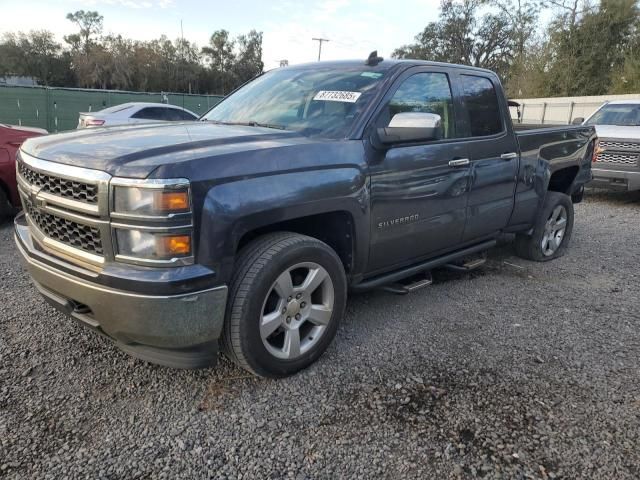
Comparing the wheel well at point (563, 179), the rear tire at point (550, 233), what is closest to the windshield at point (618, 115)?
the wheel well at point (563, 179)

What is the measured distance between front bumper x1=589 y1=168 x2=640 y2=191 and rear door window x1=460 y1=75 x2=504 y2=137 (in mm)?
5644

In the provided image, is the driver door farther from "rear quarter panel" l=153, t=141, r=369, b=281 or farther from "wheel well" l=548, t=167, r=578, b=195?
"wheel well" l=548, t=167, r=578, b=195

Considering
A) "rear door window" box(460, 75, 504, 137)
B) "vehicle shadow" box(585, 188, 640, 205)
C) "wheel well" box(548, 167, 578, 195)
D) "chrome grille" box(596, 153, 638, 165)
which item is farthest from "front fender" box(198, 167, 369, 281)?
"vehicle shadow" box(585, 188, 640, 205)

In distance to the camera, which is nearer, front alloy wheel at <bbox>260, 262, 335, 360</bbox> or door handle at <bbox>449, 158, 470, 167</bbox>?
front alloy wheel at <bbox>260, 262, 335, 360</bbox>

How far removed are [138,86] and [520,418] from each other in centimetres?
6770

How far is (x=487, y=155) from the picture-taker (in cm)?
404

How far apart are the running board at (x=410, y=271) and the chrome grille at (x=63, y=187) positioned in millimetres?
1721

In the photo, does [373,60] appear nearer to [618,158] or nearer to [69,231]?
[69,231]

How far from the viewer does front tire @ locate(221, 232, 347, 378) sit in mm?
2566

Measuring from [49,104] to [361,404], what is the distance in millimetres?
19911

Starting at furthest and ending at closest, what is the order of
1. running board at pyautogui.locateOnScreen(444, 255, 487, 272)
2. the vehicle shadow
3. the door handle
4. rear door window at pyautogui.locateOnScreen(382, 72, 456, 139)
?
the vehicle shadow, running board at pyautogui.locateOnScreen(444, 255, 487, 272), the door handle, rear door window at pyautogui.locateOnScreen(382, 72, 456, 139)

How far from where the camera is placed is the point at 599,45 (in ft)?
110

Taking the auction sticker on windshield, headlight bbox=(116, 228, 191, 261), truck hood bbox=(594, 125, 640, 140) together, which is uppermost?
the auction sticker on windshield

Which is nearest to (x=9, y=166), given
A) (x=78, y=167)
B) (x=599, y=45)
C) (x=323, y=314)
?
(x=78, y=167)
